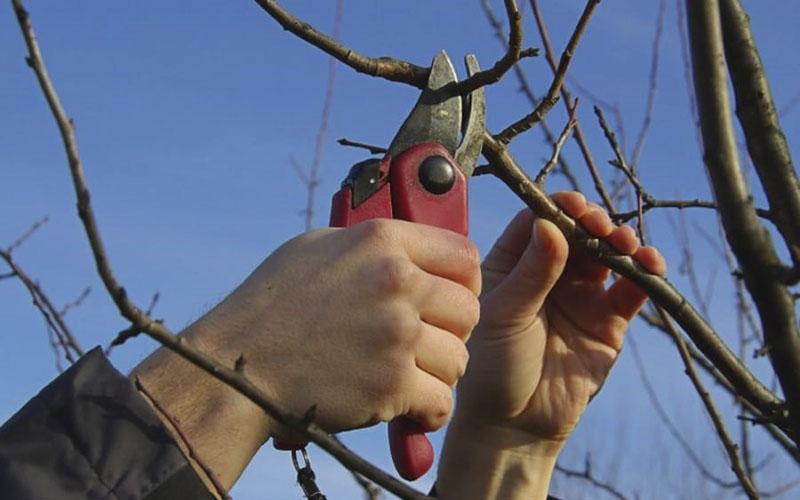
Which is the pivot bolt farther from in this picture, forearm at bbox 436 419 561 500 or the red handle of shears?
forearm at bbox 436 419 561 500

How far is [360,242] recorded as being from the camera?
1.48 m

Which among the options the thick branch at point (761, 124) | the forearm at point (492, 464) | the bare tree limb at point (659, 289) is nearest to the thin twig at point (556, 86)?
the bare tree limb at point (659, 289)

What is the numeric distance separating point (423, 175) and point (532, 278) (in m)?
0.40

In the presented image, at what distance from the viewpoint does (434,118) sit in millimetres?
1914

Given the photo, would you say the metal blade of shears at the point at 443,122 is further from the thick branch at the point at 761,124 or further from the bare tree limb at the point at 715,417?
the bare tree limb at the point at 715,417

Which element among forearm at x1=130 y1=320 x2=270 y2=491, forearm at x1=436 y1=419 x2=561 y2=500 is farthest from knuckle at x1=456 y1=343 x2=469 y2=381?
forearm at x1=436 y1=419 x2=561 y2=500

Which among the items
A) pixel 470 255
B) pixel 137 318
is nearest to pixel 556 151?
pixel 470 255

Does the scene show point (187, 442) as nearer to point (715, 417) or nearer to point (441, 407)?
point (441, 407)

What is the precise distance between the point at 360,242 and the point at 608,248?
0.69m

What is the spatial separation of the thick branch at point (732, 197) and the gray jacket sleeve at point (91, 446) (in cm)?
75

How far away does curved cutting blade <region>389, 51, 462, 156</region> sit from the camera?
1900 millimetres

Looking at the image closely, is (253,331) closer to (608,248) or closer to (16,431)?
(16,431)

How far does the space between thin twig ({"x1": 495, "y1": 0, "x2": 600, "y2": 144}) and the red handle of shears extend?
14 centimetres

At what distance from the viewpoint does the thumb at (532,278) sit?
2.02 m
